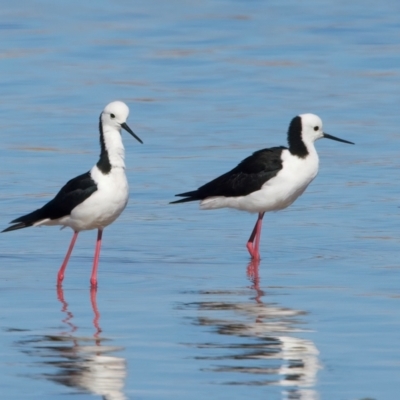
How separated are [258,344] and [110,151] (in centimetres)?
256

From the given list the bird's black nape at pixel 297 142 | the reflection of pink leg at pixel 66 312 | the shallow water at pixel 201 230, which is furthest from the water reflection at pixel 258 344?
the bird's black nape at pixel 297 142


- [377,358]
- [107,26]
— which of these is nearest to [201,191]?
[377,358]

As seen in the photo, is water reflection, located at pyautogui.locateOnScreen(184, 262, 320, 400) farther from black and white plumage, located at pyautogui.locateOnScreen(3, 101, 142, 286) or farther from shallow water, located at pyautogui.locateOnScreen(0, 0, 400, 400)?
black and white plumage, located at pyautogui.locateOnScreen(3, 101, 142, 286)

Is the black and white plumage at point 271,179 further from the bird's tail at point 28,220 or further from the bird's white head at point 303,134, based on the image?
the bird's tail at point 28,220

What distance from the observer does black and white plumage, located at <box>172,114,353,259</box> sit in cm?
1091

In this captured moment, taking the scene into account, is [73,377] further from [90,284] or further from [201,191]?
[201,191]

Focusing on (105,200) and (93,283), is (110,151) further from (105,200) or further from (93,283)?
(93,283)

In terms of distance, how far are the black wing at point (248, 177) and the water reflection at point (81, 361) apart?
132 inches

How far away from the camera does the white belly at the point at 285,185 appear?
10.9 meters

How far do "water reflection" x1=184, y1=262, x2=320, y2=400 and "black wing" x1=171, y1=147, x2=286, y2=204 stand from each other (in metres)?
2.19

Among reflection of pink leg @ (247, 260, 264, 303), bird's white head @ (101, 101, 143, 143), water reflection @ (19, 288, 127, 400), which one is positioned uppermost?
bird's white head @ (101, 101, 143, 143)

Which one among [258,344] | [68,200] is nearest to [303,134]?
[68,200]

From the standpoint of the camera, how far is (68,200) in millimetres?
9547

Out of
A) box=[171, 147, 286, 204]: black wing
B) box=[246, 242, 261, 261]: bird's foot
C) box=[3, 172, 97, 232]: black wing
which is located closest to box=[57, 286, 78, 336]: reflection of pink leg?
box=[3, 172, 97, 232]: black wing
